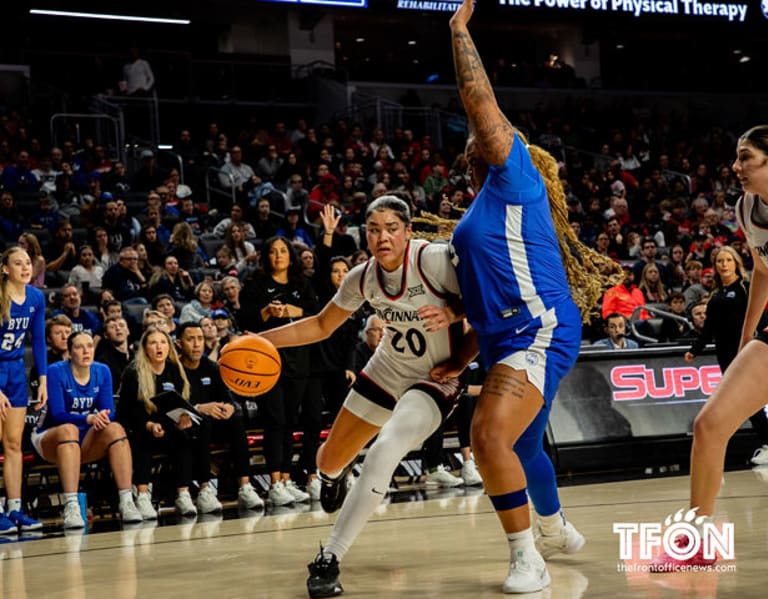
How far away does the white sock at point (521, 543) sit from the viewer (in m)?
4.38

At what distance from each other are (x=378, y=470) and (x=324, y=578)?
51cm

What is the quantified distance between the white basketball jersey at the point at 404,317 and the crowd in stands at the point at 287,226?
0.80 metres

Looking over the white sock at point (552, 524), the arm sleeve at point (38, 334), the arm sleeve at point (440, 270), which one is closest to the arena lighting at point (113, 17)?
the arm sleeve at point (38, 334)

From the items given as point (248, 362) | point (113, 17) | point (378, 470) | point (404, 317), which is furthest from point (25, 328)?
point (113, 17)

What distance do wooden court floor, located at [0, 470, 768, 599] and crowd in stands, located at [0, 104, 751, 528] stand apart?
1.21 m

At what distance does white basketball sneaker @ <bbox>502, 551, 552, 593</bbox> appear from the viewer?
14.1 feet

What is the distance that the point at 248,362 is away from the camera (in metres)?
5.15

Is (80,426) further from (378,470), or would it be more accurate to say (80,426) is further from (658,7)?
(658,7)

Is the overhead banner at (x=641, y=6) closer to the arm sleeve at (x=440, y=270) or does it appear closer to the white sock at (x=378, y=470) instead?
the arm sleeve at (x=440, y=270)

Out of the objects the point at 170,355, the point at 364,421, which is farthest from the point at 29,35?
the point at 364,421

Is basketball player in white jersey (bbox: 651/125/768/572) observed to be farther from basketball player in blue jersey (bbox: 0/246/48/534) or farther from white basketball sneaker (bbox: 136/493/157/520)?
basketball player in blue jersey (bbox: 0/246/48/534)

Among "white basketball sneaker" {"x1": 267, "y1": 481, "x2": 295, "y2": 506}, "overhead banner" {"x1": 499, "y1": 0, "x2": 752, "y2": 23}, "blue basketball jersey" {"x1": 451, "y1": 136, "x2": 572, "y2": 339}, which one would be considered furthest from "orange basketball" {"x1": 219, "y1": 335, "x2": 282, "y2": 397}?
"overhead banner" {"x1": 499, "y1": 0, "x2": 752, "y2": 23}

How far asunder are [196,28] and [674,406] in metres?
17.6

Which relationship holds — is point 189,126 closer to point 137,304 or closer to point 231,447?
A: point 137,304
